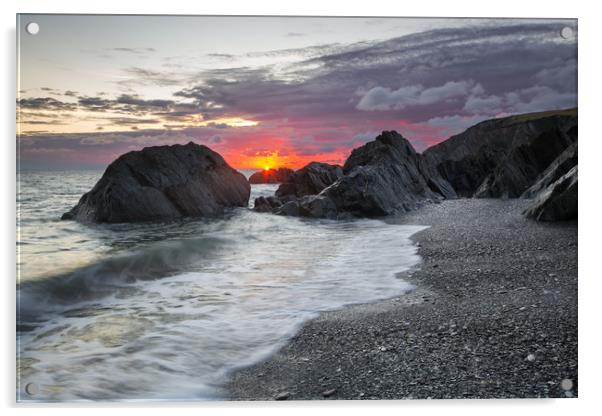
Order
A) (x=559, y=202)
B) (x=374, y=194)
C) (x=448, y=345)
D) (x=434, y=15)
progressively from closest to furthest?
(x=448, y=345), (x=434, y=15), (x=559, y=202), (x=374, y=194)

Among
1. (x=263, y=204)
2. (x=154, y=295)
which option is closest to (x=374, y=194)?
(x=263, y=204)

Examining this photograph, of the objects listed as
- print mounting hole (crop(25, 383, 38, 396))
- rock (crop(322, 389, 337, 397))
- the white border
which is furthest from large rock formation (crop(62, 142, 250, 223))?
rock (crop(322, 389, 337, 397))

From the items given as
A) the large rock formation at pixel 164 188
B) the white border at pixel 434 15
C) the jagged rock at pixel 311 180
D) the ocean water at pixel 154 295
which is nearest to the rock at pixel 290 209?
the jagged rock at pixel 311 180

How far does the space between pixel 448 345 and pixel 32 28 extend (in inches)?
177

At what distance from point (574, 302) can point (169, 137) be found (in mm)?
4159

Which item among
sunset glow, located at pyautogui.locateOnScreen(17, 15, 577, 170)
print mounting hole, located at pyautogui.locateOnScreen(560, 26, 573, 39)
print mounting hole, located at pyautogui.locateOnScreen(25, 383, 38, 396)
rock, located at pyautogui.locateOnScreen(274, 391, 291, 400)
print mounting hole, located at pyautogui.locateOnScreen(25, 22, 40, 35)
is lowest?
print mounting hole, located at pyautogui.locateOnScreen(25, 383, 38, 396)

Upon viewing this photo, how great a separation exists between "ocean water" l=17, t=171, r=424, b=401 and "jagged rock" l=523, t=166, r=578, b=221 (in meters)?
2.30

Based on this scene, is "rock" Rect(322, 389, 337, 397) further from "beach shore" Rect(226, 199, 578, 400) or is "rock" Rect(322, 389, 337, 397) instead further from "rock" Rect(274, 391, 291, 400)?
"rock" Rect(274, 391, 291, 400)

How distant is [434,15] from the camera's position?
4797 mm

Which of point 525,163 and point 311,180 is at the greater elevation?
point 525,163

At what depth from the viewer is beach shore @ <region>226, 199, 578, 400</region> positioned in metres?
3.79

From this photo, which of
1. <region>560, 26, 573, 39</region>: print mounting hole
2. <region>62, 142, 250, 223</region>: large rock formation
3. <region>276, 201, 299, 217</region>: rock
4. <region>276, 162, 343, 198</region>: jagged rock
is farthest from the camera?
<region>276, 201, 299, 217</region>: rock

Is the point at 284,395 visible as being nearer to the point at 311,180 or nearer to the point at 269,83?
the point at 269,83
